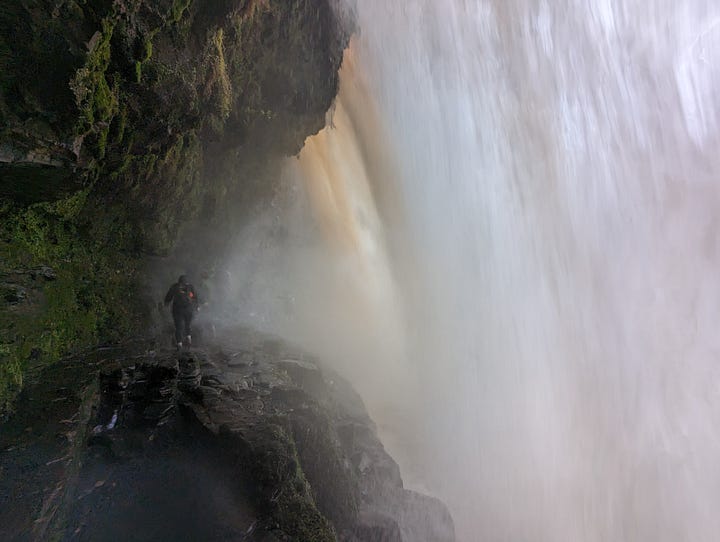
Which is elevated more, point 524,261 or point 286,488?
point 524,261

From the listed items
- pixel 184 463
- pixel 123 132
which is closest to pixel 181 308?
pixel 123 132

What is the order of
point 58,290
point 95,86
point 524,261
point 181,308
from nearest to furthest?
point 95,86
point 58,290
point 181,308
point 524,261

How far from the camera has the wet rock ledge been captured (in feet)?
15.4

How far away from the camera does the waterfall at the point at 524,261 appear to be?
51.6 ft

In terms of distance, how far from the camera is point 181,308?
9703mm

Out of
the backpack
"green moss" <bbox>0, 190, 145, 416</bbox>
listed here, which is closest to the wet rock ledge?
"green moss" <bbox>0, 190, 145, 416</bbox>

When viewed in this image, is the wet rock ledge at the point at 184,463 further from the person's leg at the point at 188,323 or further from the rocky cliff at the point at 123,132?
the rocky cliff at the point at 123,132

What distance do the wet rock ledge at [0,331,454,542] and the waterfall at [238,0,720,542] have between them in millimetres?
6856

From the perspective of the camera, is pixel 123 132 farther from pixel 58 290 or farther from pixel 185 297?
pixel 185 297

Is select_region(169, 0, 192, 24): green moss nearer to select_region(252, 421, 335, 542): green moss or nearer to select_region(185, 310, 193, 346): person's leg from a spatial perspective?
select_region(185, 310, 193, 346): person's leg

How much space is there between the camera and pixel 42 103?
18.1 feet

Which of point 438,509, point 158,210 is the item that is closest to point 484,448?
point 438,509

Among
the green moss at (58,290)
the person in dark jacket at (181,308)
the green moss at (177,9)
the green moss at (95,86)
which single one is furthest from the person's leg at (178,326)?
the green moss at (177,9)

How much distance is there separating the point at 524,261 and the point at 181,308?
11.8 meters
